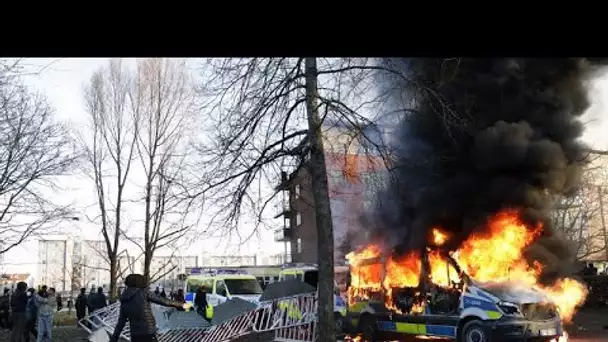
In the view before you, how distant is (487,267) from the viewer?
48.8ft

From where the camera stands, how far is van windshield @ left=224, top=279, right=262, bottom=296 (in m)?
20.4

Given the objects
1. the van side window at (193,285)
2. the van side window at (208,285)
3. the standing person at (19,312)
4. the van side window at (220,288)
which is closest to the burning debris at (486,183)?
the van side window at (220,288)

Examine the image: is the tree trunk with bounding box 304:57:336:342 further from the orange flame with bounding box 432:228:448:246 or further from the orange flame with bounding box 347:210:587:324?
the orange flame with bounding box 432:228:448:246

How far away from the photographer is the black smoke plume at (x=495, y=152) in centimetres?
1575

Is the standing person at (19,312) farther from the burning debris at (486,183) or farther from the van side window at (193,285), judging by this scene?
the van side window at (193,285)

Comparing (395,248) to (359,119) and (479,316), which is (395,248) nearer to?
(479,316)

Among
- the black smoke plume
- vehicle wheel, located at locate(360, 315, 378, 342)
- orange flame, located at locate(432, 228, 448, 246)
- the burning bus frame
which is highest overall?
the black smoke plume

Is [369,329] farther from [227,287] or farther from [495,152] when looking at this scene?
[227,287]

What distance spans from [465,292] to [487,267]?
2826mm

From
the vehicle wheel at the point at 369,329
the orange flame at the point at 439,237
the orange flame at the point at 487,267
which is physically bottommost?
the vehicle wheel at the point at 369,329

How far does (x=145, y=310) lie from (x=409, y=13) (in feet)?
20.2

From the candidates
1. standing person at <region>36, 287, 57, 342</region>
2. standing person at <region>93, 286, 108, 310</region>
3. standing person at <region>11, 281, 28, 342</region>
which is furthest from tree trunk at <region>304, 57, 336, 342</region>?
standing person at <region>93, 286, 108, 310</region>

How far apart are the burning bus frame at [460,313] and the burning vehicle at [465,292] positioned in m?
0.02

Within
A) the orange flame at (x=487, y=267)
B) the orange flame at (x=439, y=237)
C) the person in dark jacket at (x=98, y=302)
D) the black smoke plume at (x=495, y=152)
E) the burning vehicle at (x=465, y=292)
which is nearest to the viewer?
the burning vehicle at (x=465, y=292)
